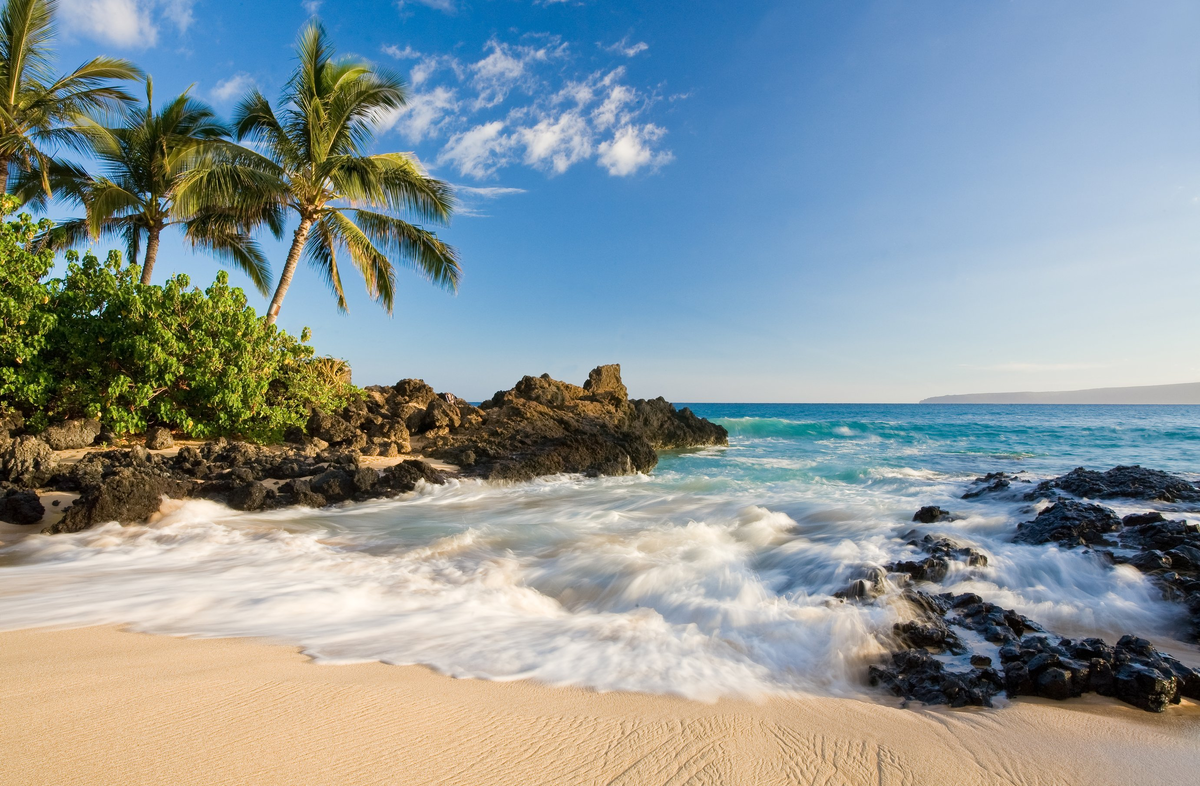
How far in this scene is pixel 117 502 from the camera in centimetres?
606

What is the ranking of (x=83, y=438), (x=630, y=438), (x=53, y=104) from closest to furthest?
(x=83, y=438)
(x=53, y=104)
(x=630, y=438)

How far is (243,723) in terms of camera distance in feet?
6.57

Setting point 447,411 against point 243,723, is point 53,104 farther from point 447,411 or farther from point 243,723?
point 243,723

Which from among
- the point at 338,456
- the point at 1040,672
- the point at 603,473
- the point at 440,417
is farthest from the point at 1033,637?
the point at 440,417

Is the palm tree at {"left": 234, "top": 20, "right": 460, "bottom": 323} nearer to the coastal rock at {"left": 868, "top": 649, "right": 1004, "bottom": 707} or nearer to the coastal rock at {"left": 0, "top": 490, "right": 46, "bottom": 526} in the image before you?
the coastal rock at {"left": 0, "top": 490, "right": 46, "bottom": 526}

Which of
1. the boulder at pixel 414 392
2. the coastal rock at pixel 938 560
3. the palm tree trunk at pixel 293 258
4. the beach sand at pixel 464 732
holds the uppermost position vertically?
the palm tree trunk at pixel 293 258

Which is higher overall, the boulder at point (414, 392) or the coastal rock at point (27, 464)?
the boulder at point (414, 392)

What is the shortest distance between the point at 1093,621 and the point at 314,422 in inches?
510

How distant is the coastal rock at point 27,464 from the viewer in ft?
21.9

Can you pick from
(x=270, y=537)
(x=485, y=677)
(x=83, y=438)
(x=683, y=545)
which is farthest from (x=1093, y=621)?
(x=83, y=438)

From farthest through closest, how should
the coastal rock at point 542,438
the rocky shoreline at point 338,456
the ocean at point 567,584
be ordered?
the coastal rock at point 542,438 < the rocky shoreline at point 338,456 < the ocean at point 567,584

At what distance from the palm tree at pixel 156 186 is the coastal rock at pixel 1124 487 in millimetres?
18019

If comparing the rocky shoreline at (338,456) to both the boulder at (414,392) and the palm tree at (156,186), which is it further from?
the palm tree at (156,186)

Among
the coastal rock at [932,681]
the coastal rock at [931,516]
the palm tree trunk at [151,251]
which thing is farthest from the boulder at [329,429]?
the coastal rock at [932,681]
